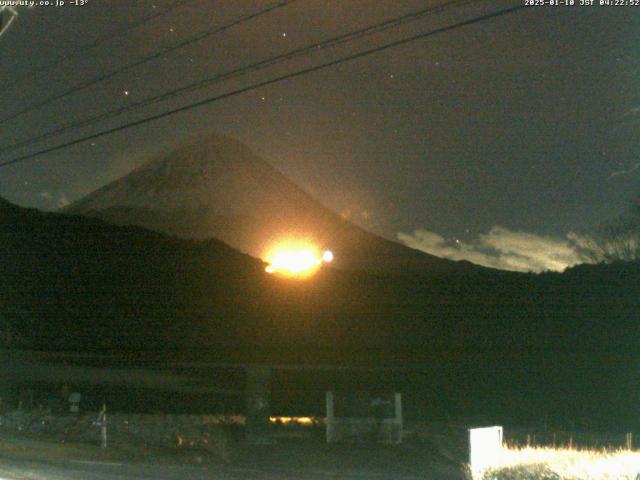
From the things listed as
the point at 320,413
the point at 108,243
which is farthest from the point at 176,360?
the point at 108,243

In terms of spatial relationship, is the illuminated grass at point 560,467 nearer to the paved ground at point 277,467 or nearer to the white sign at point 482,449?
the white sign at point 482,449

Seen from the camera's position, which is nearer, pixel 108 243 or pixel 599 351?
pixel 599 351

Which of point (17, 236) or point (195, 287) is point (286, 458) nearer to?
point (195, 287)

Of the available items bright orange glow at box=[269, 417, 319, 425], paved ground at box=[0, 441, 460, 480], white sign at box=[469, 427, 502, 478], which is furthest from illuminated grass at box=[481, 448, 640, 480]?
bright orange glow at box=[269, 417, 319, 425]

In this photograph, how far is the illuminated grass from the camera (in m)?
10.6

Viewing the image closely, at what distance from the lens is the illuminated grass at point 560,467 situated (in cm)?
1063

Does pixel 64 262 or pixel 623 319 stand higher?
pixel 64 262

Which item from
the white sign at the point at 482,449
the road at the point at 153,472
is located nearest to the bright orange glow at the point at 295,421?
the road at the point at 153,472

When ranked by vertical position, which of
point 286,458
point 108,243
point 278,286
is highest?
point 108,243

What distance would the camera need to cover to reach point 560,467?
38.0ft

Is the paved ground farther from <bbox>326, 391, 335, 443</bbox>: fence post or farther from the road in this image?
<bbox>326, 391, 335, 443</bbox>: fence post

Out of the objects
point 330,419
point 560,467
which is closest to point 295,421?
point 330,419

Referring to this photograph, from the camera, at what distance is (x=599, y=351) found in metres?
25.2

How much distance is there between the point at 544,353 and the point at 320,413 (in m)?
8.62
